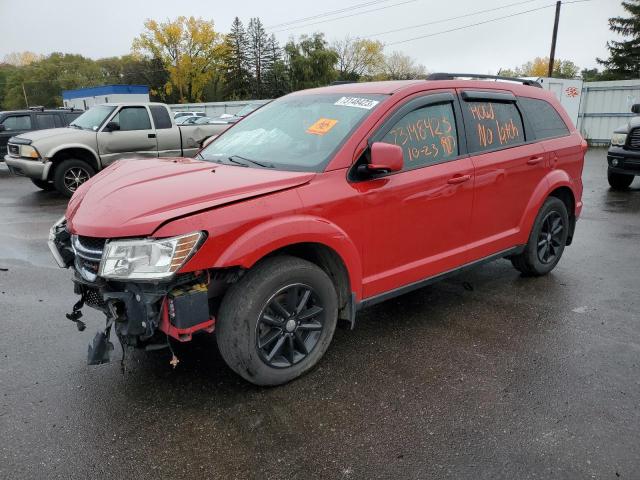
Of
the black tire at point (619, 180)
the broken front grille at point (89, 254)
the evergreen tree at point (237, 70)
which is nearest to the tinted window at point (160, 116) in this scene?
the broken front grille at point (89, 254)

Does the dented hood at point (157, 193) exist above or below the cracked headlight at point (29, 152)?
above

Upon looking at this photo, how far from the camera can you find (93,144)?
995 centimetres

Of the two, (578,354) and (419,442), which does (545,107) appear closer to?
(578,354)

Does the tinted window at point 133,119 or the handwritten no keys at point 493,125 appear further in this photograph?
the tinted window at point 133,119

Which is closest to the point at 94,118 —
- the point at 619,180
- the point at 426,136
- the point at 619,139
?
the point at 426,136

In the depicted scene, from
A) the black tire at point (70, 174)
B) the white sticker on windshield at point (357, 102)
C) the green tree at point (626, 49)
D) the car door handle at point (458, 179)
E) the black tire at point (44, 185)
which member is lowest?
the black tire at point (44, 185)

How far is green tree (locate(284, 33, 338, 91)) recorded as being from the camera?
60562 mm

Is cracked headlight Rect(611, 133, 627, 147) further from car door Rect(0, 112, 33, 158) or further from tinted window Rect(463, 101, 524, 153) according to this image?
car door Rect(0, 112, 33, 158)

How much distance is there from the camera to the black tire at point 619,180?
410 inches

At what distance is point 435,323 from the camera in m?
4.04

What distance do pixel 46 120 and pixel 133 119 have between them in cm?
488

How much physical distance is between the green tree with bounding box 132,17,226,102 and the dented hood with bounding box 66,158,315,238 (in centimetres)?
6853

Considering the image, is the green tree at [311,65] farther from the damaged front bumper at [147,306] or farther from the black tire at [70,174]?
the damaged front bumper at [147,306]

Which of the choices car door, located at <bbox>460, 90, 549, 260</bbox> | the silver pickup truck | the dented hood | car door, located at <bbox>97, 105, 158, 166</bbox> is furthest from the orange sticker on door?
car door, located at <bbox>97, 105, 158, 166</bbox>
